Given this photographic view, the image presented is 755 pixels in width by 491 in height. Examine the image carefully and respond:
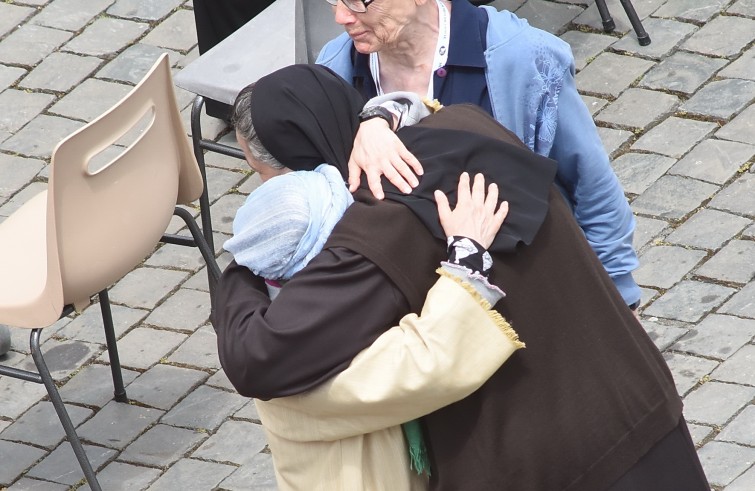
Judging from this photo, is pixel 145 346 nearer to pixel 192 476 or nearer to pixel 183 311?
pixel 183 311

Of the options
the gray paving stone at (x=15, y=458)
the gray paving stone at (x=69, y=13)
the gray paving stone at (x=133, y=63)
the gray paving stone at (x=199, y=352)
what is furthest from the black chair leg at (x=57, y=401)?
the gray paving stone at (x=69, y=13)

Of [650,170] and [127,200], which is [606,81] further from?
[127,200]

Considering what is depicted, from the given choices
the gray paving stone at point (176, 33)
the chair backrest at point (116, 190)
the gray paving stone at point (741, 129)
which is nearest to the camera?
the chair backrest at point (116, 190)

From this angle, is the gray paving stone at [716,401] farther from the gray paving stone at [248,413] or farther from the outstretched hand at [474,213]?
the outstretched hand at [474,213]

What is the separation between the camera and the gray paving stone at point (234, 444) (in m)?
4.49

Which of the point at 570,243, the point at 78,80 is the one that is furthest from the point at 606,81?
the point at 570,243

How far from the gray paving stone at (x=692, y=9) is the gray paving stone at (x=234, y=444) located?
306cm

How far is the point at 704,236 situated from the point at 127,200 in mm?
2246

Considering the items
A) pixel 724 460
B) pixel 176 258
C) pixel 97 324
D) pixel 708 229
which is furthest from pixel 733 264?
pixel 97 324

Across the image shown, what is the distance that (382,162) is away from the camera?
8.66 feet

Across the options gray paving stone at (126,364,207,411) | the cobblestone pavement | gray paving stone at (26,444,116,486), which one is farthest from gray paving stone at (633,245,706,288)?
gray paving stone at (26,444,116,486)

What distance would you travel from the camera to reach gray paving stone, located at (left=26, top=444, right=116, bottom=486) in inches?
177

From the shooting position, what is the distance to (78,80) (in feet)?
21.3

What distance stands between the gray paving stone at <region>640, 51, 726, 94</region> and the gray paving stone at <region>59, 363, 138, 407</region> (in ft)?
8.71
